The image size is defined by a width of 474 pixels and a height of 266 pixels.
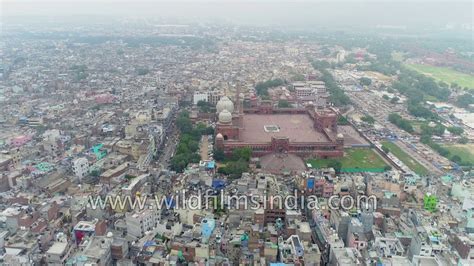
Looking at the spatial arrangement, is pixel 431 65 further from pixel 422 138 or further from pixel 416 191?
pixel 416 191

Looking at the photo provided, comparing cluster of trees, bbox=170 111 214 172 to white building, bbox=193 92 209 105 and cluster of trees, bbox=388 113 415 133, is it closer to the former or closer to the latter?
white building, bbox=193 92 209 105

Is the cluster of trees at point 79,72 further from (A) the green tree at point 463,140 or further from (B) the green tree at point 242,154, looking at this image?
(A) the green tree at point 463,140

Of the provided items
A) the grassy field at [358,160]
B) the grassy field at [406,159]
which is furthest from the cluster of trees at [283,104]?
the grassy field at [358,160]

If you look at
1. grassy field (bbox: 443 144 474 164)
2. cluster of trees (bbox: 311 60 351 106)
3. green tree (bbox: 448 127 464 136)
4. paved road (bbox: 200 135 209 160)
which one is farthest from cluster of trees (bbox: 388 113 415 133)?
paved road (bbox: 200 135 209 160)

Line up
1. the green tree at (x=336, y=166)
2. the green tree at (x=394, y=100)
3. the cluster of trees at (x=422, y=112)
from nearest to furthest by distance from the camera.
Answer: the green tree at (x=336, y=166), the cluster of trees at (x=422, y=112), the green tree at (x=394, y=100)

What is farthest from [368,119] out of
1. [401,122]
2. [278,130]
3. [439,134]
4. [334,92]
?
[334,92]

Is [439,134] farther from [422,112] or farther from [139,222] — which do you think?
[139,222]
